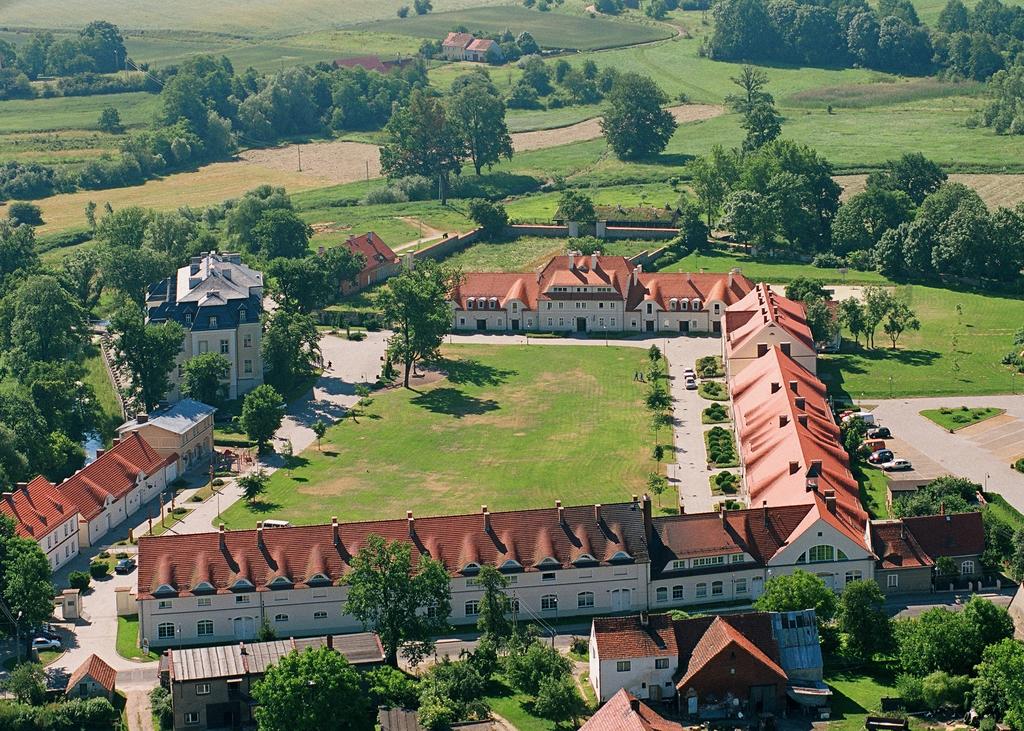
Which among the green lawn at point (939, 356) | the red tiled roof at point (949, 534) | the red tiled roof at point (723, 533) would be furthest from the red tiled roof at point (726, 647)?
the green lawn at point (939, 356)

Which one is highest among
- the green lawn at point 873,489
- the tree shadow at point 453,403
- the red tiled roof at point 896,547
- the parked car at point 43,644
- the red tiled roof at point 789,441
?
the red tiled roof at point 789,441

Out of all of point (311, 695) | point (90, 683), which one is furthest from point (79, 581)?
point (311, 695)

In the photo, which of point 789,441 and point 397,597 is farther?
point 789,441

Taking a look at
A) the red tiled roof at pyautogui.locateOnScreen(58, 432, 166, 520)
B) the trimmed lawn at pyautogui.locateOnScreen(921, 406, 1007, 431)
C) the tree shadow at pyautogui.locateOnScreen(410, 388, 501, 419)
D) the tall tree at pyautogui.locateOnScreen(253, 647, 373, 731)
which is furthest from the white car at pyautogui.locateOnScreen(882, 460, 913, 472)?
the tall tree at pyautogui.locateOnScreen(253, 647, 373, 731)

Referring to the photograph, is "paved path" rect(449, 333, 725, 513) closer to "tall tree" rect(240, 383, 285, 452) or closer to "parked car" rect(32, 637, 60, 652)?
"tall tree" rect(240, 383, 285, 452)

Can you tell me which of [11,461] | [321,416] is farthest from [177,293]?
[11,461]

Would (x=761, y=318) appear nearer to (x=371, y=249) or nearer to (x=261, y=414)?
(x=261, y=414)

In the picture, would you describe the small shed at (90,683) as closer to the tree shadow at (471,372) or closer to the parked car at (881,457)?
the parked car at (881,457)
